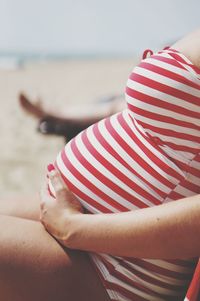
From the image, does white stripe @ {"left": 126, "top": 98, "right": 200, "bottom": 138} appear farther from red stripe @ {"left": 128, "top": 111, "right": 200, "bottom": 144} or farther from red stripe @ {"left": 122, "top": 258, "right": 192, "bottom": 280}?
red stripe @ {"left": 122, "top": 258, "right": 192, "bottom": 280}

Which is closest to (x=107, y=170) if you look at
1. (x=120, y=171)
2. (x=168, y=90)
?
(x=120, y=171)

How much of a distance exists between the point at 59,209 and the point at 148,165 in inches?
9.1

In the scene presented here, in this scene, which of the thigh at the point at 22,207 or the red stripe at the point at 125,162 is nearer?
the red stripe at the point at 125,162

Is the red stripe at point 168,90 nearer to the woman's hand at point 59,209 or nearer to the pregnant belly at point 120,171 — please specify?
the pregnant belly at point 120,171

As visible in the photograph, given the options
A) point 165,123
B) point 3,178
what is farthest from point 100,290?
point 3,178

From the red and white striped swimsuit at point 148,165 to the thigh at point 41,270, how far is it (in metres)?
0.04

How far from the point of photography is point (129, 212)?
3.51ft

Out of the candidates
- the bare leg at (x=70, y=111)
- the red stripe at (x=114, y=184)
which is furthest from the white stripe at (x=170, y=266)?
the bare leg at (x=70, y=111)

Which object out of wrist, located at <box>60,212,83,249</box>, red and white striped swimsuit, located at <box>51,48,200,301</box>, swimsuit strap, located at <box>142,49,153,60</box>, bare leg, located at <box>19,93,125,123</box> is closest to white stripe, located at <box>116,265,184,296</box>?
red and white striped swimsuit, located at <box>51,48,200,301</box>

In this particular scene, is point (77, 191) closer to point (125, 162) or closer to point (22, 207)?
point (125, 162)

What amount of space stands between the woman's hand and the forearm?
23 mm

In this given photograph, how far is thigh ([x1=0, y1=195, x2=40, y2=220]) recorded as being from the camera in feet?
4.61

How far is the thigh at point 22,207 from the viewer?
4.61 feet

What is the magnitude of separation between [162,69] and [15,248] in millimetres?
549
